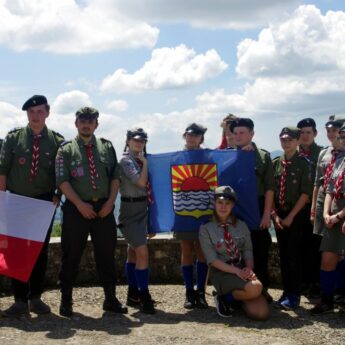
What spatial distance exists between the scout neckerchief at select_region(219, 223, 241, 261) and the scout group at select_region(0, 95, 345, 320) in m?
0.01

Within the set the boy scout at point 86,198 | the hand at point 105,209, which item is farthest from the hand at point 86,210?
the hand at point 105,209

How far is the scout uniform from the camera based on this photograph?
7230mm

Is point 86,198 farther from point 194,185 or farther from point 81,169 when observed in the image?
point 194,185

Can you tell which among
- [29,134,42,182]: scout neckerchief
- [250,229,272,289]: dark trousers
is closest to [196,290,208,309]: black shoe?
[250,229,272,289]: dark trousers

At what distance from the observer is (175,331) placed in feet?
20.3

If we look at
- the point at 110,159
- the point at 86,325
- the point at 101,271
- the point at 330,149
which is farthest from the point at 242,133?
the point at 86,325

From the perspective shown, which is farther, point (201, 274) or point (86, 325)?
point (201, 274)

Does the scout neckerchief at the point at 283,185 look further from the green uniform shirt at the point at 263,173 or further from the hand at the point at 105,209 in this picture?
the hand at the point at 105,209

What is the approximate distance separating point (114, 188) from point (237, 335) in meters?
2.12

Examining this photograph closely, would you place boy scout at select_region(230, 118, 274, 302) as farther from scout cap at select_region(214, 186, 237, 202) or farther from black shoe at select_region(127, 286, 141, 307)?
black shoe at select_region(127, 286, 141, 307)

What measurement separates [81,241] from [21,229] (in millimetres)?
709

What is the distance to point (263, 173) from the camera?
283 inches

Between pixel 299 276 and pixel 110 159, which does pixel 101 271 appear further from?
pixel 299 276

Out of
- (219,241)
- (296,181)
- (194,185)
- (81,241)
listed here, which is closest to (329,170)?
(296,181)
